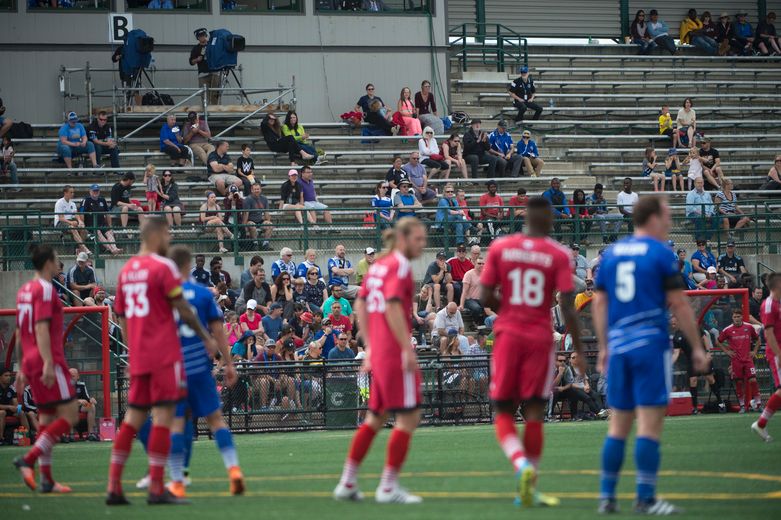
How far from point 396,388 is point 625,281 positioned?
6.21ft

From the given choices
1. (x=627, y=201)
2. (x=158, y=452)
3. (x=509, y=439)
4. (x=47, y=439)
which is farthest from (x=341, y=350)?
(x=509, y=439)

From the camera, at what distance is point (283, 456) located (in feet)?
48.1

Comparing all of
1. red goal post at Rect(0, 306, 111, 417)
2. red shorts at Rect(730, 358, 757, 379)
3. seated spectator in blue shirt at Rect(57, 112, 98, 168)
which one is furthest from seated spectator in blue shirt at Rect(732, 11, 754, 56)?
red goal post at Rect(0, 306, 111, 417)

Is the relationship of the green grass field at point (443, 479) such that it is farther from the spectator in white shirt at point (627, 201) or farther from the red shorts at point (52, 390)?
the spectator in white shirt at point (627, 201)

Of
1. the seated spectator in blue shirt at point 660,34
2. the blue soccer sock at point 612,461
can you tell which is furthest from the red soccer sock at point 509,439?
the seated spectator in blue shirt at point 660,34

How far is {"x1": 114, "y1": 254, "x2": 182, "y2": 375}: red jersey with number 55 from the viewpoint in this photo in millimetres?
9797

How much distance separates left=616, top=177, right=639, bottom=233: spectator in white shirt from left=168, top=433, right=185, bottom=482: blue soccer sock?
18546 mm

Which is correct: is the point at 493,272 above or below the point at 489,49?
below

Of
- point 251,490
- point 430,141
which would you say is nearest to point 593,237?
point 430,141

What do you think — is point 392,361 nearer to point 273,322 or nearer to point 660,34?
point 273,322

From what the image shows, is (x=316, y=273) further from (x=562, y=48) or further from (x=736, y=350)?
(x=562, y=48)

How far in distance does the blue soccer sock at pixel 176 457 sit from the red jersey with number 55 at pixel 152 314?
0.94 meters

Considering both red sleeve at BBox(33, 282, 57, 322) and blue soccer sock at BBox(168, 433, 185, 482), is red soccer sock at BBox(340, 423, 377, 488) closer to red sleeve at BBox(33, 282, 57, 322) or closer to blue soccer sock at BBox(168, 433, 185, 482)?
blue soccer sock at BBox(168, 433, 185, 482)

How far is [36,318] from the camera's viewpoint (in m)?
11.2
